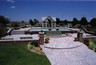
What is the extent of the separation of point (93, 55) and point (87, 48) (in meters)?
2.46

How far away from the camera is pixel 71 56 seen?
1331 centimetres

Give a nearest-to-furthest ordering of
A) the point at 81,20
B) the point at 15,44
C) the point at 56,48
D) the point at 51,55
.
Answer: the point at 51,55
the point at 56,48
the point at 15,44
the point at 81,20

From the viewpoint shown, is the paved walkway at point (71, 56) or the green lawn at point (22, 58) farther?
the paved walkway at point (71, 56)

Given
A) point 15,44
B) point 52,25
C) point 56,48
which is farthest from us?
point 52,25

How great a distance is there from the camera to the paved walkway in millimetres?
11805

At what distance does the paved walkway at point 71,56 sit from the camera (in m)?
11.8

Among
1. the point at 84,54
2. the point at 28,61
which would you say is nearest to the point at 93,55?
the point at 84,54

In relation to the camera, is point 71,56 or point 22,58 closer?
point 22,58

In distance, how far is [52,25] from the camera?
39000 millimetres

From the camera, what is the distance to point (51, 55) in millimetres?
13562

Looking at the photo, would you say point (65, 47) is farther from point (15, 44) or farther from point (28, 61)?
point (15, 44)

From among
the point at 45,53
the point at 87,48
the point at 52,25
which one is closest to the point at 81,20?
the point at 52,25

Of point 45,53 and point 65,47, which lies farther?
point 65,47

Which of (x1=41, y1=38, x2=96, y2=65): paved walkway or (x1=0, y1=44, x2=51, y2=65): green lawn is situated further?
(x1=41, y1=38, x2=96, y2=65): paved walkway
